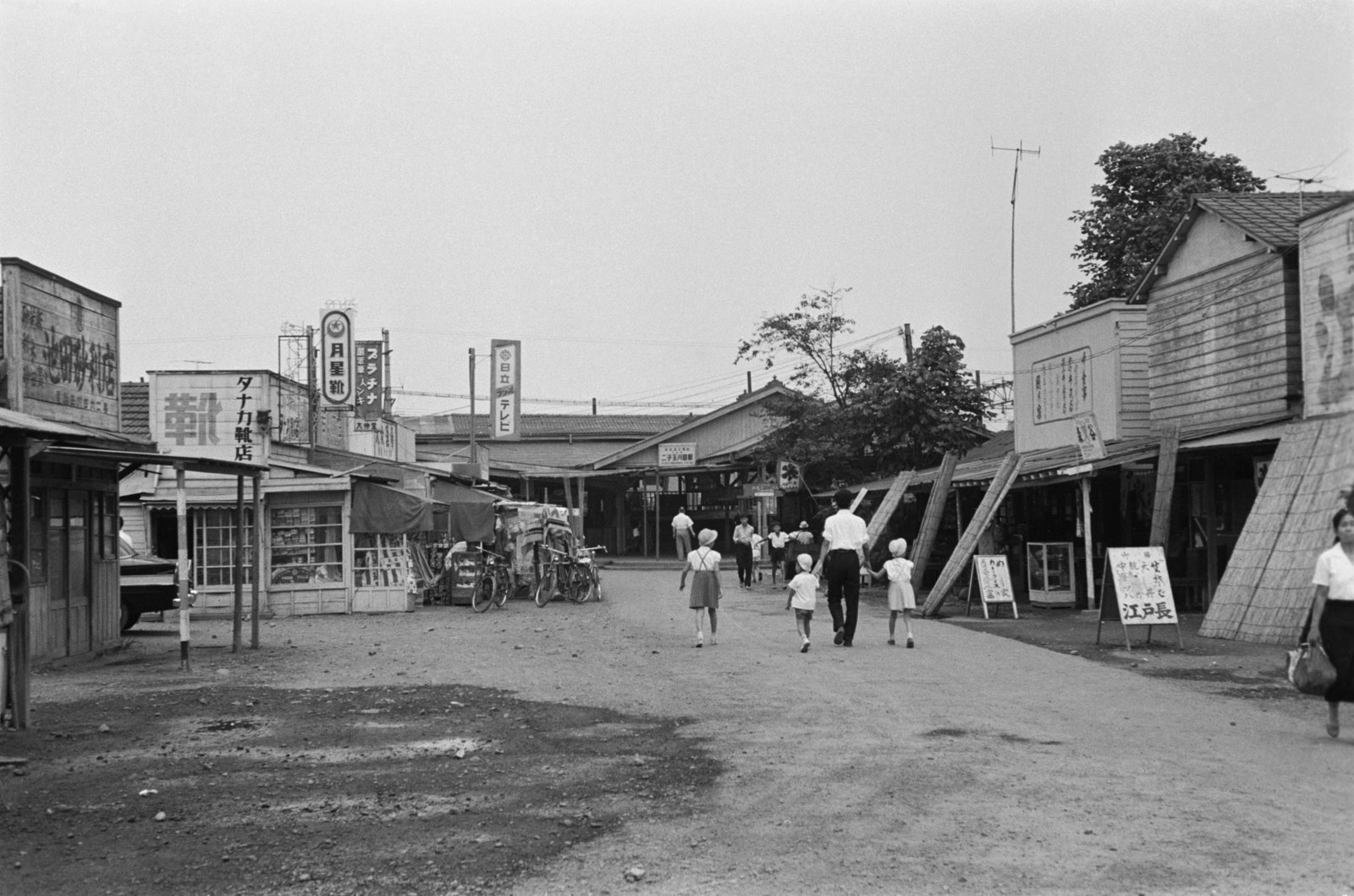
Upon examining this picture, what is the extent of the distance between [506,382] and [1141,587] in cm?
2820

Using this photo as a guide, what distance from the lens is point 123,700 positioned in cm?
1227

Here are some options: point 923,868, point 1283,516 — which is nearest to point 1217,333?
point 1283,516

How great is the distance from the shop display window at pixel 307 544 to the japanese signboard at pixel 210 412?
401 centimetres

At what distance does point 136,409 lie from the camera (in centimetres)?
3158

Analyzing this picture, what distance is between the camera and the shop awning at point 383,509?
79.2 ft

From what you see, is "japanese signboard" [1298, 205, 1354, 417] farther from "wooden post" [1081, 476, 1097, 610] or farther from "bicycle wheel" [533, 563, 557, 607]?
"bicycle wheel" [533, 563, 557, 607]

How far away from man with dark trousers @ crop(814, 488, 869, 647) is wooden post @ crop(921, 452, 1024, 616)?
571 centimetres

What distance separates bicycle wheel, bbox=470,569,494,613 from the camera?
2535 centimetres

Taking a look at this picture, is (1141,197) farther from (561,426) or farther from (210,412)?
(561,426)

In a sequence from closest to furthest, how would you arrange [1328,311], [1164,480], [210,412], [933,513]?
[1328,311] < [1164,480] < [933,513] < [210,412]

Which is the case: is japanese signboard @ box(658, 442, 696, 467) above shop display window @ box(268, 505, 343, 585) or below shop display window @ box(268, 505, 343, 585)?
above

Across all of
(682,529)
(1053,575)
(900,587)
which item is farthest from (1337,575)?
(682,529)

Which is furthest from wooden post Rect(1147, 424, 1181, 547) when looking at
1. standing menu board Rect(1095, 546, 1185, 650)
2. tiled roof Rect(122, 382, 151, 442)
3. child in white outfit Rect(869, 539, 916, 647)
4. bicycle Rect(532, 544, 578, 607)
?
tiled roof Rect(122, 382, 151, 442)

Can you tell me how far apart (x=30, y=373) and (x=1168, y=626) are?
14776 mm
